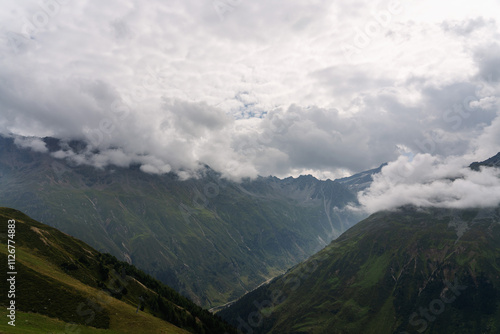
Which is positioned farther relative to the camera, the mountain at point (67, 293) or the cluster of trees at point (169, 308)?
the cluster of trees at point (169, 308)

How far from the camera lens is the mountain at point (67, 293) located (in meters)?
73.0

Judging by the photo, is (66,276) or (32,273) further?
(66,276)

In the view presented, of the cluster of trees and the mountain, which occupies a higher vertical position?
the mountain

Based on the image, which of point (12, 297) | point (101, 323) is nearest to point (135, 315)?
point (101, 323)

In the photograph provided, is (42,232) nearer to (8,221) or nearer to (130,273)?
(8,221)

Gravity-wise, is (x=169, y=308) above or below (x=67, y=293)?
below

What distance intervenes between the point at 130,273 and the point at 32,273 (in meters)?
84.0

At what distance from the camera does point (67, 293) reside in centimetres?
8638

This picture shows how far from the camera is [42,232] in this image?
409 ft

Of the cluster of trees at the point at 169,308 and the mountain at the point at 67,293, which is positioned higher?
the mountain at the point at 67,293

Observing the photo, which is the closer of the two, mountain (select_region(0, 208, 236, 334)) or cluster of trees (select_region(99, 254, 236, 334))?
mountain (select_region(0, 208, 236, 334))

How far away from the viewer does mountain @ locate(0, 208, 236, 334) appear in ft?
240

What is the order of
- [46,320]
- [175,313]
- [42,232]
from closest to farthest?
[46,320], [42,232], [175,313]

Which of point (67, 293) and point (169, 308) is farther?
point (169, 308)
